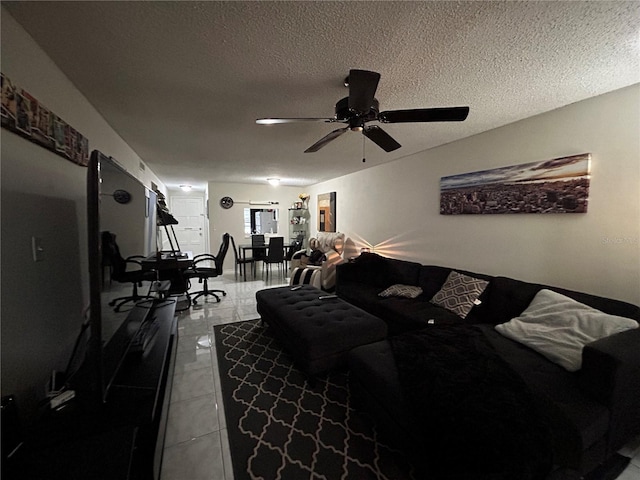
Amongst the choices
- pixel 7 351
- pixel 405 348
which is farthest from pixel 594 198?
pixel 7 351

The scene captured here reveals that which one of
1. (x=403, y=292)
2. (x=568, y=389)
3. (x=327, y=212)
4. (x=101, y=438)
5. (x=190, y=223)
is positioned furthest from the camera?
(x=190, y=223)

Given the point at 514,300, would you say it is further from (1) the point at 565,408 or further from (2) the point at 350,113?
(2) the point at 350,113

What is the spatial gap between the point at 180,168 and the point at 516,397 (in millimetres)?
5457

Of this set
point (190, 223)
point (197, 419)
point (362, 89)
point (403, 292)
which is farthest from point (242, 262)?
point (362, 89)

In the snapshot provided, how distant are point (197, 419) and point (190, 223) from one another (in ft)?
27.0

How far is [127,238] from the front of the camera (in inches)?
59.4

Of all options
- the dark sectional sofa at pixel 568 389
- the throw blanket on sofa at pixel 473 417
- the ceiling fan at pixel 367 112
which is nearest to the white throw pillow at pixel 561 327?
the dark sectional sofa at pixel 568 389

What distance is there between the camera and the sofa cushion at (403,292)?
2.98 m

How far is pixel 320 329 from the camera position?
2.10 m

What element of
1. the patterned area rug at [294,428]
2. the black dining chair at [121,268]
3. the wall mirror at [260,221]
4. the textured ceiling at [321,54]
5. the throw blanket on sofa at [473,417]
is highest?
the textured ceiling at [321,54]

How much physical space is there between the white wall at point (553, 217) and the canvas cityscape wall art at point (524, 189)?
6 centimetres

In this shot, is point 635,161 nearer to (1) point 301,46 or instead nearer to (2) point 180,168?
(1) point 301,46

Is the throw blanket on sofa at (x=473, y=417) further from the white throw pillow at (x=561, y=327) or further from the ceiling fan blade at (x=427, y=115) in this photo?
the ceiling fan blade at (x=427, y=115)

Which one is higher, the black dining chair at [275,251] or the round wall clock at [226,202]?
the round wall clock at [226,202]
